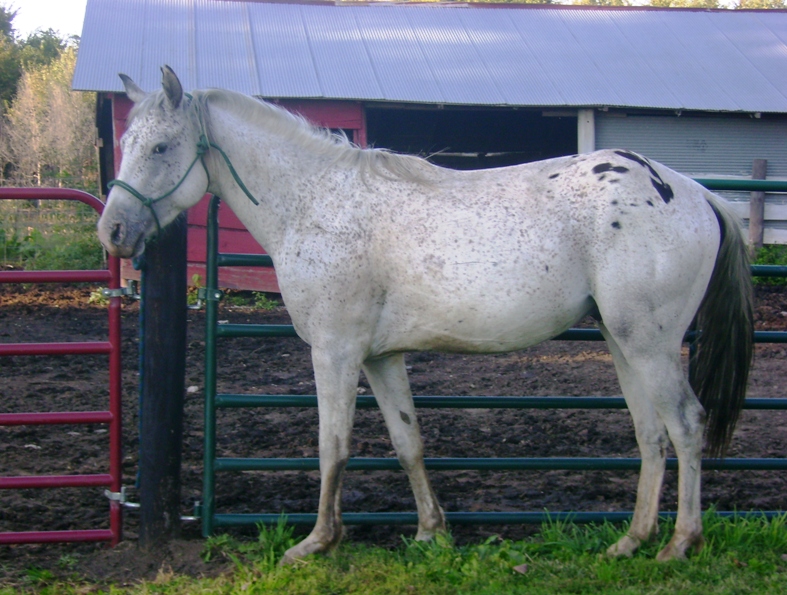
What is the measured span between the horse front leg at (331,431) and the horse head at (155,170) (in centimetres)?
84

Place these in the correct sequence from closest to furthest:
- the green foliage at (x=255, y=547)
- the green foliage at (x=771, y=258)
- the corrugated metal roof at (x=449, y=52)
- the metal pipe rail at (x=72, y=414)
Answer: the green foliage at (x=255, y=547), the metal pipe rail at (x=72, y=414), the green foliage at (x=771, y=258), the corrugated metal roof at (x=449, y=52)

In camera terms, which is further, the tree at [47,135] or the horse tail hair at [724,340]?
the tree at [47,135]

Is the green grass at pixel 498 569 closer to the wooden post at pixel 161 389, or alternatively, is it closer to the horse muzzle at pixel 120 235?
the wooden post at pixel 161 389

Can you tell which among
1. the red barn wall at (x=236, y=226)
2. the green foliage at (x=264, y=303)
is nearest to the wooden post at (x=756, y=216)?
the red barn wall at (x=236, y=226)

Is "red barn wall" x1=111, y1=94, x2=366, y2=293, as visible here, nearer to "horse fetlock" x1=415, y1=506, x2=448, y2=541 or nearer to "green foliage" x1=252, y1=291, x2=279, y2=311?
"green foliage" x1=252, y1=291, x2=279, y2=311

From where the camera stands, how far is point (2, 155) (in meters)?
21.2

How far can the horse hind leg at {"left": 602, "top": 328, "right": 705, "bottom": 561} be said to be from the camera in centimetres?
297

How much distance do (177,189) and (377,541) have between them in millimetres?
1829

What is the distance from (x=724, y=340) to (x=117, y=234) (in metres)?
2.59

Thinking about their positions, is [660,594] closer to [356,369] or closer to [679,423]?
[679,423]

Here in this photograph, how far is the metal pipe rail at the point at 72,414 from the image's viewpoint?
3.29 meters

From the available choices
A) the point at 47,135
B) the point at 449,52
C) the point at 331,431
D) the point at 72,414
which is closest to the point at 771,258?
the point at 449,52

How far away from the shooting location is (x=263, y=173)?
3.21 metres

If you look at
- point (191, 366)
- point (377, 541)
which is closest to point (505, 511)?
point (377, 541)
